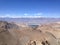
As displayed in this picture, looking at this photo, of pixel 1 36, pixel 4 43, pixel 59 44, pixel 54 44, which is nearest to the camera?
pixel 4 43

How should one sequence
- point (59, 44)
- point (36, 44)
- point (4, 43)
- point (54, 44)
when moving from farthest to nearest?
1. point (59, 44)
2. point (54, 44)
3. point (36, 44)
4. point (4, 43)

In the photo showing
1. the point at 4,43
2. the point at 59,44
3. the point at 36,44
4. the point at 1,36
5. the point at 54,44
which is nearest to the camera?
the point at 4,43

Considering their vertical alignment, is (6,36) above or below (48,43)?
above

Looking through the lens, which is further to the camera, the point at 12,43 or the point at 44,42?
the point at 44,42

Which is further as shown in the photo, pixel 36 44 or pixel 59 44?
pixel 59 44

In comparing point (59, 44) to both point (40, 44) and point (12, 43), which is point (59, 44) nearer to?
point (40, 44)

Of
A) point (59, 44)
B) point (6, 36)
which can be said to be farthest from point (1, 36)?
point (59, 44)

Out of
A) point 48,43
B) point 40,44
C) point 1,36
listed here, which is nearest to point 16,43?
point 1,36

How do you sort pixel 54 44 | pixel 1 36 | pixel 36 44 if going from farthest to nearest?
pixel 54 44, pixel 36 44, pixel 1 36

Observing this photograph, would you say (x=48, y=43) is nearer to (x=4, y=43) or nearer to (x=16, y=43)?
(x=16, y=43)
